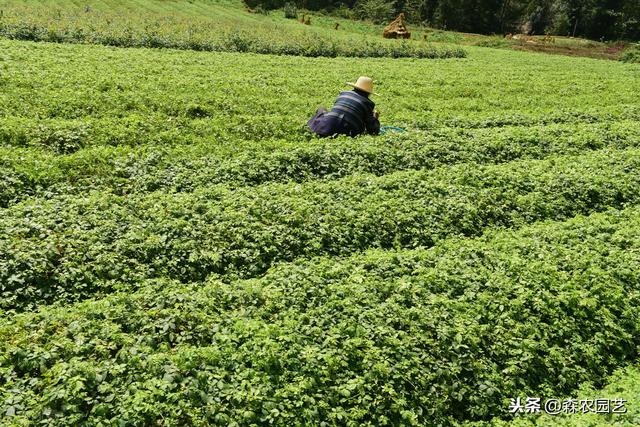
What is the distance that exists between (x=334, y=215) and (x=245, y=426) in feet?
16.2

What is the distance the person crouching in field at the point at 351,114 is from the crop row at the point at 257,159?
2.20 ft

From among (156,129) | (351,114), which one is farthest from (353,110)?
(156,129)

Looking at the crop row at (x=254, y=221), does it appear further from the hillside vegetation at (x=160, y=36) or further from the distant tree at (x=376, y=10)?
the distant tree at (x=376, y=10)

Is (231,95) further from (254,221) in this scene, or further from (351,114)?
(254,221)

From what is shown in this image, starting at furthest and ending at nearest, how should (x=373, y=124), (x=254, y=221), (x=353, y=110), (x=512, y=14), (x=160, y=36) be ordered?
(x=512, y=14) < (x=160, y=36) < (x=373, y=124) < (x=353, y=110) < (x=254, y=221)

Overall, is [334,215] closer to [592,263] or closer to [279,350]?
[279,350]

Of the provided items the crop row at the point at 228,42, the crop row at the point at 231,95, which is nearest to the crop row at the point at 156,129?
the crop row at the point at 231,95

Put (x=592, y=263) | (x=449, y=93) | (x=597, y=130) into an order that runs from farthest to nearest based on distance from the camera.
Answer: (x=449, y=93) → (x=597, y=130) → (x=592, y=263)

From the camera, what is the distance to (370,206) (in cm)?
996

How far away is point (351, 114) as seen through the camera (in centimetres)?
1393

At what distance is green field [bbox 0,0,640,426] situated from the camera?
5.73 metres

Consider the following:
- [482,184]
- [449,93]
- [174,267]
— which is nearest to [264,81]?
[449,93]

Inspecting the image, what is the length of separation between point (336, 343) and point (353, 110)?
8823mm

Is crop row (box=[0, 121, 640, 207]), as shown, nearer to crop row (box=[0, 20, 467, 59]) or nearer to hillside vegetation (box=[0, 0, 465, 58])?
crop row (box=[0, 20, 467, 59])
